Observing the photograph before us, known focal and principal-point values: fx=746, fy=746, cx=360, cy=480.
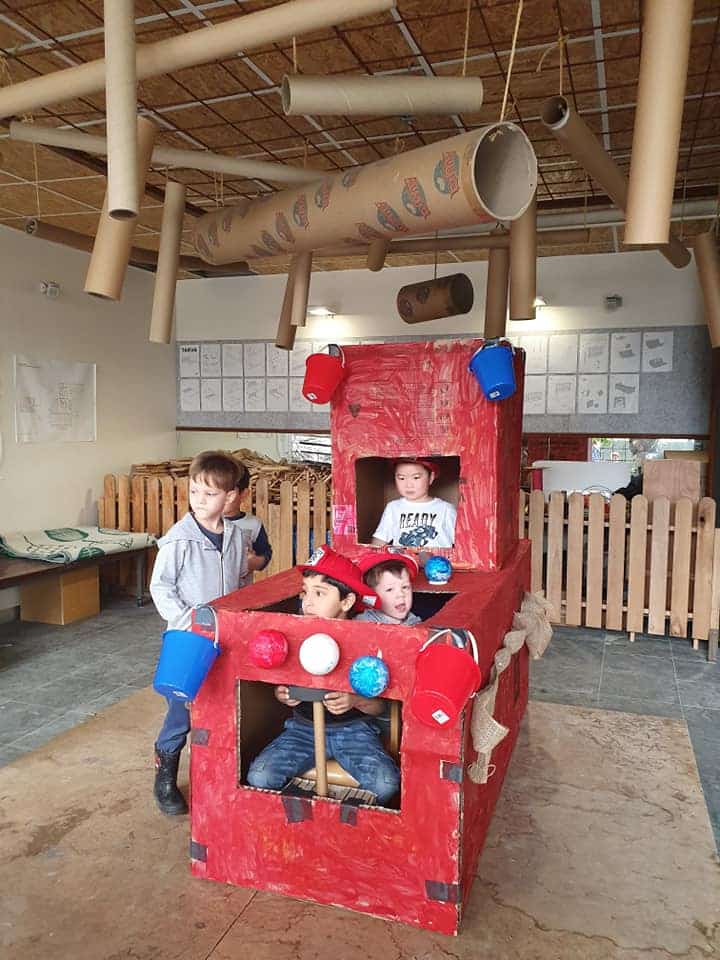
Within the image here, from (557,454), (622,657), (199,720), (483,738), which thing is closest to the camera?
(483,738)

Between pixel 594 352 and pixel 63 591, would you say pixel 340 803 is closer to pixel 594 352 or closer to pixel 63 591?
pixel 63 591

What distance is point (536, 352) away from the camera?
7.15 metres

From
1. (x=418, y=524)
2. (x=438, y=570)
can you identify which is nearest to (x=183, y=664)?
(x=438, y=570)

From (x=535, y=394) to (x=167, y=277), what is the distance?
4.88m

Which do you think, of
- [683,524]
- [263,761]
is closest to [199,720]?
[263,761]

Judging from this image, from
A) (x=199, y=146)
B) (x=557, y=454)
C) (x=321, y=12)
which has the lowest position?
(x=557, y=454)

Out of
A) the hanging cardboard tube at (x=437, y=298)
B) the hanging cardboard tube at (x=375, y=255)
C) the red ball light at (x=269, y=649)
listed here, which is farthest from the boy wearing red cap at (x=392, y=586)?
the hanging cardboard tube at (x=437, y=298)

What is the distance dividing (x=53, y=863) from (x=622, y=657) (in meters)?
4.14

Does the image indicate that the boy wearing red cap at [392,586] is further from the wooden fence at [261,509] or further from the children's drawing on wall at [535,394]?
the children's drawing on wall at [535,394]

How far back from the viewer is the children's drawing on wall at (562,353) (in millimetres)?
7031

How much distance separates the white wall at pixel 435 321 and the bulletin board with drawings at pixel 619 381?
138 millimetres

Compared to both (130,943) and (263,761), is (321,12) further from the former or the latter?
(130,943)

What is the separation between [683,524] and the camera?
222 inches

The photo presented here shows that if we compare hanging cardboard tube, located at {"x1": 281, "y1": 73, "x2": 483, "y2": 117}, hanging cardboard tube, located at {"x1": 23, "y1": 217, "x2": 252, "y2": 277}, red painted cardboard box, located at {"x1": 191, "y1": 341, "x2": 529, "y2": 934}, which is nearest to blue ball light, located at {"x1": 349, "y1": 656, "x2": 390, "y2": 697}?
red painted cardboard box, located at {"x1": 191, "y1": 341, "x2": 529, "y2": 934}
